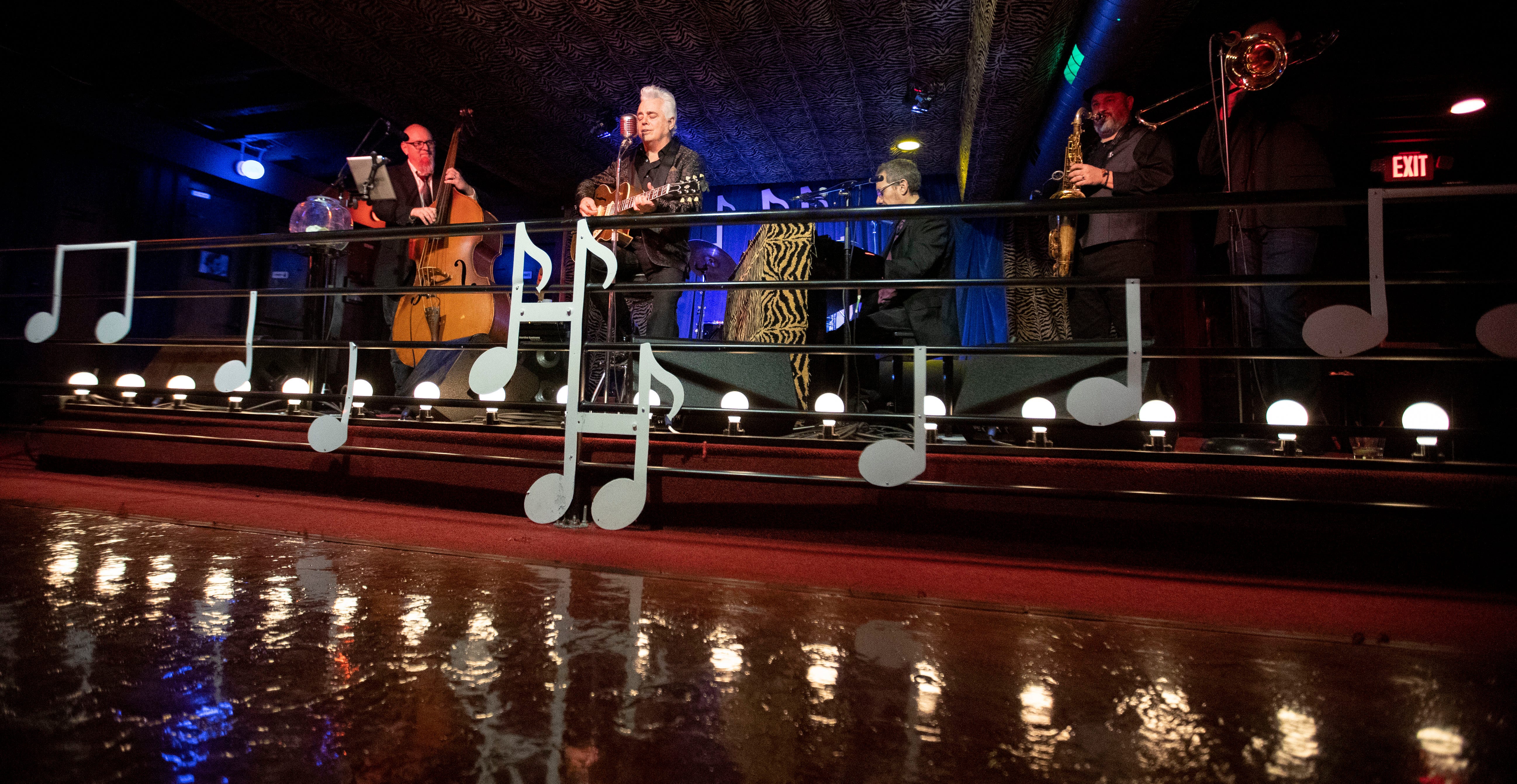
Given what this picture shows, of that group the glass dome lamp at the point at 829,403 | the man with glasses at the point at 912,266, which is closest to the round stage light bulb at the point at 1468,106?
the man with glasses at the point at 912,266

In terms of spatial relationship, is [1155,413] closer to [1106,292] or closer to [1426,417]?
[1426,417]

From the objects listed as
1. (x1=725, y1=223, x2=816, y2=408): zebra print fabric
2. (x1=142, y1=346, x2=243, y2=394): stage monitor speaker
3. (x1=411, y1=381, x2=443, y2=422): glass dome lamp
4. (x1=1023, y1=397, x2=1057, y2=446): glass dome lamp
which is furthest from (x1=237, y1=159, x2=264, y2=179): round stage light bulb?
(x1=1023, y1=397, x2=1057, y2=446): glass dome lamp

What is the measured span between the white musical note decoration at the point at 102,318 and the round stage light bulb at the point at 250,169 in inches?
272

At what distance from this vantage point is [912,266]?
3.37 m

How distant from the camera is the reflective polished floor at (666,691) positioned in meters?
0.63

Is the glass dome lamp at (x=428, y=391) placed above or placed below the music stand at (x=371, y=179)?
below

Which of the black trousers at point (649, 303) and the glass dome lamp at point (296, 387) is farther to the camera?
the glass dome lamp at point (296, 387)

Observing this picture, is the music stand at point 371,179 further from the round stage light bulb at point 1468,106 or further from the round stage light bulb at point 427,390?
the round stage light bulb at point 1468,106

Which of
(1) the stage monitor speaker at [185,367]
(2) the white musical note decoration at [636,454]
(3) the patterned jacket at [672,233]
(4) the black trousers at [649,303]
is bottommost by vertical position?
(2) the white musical note decoration at [636,454]

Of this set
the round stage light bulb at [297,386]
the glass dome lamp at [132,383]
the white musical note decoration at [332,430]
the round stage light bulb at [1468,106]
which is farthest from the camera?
the round stage light bulb at [1468,106]

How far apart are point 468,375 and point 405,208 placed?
1.63m

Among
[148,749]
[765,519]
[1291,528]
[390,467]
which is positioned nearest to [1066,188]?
[1291,528]

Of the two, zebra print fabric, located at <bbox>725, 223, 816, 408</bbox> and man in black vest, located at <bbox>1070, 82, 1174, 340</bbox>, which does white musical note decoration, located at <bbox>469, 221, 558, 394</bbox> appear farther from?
man in black vest, located at <bbox>1070, 82, 1174, 340</bbox>

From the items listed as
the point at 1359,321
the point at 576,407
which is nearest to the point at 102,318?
the point at 576,407
